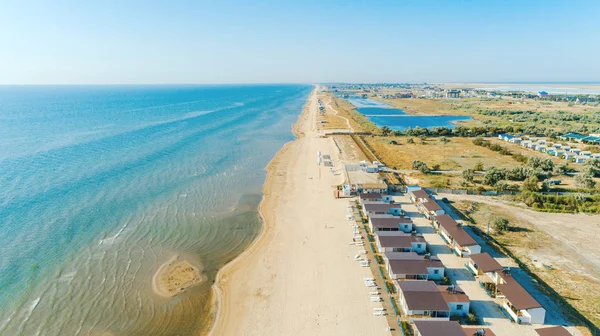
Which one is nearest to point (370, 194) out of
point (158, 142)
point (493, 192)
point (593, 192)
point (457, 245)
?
point (457, 245)

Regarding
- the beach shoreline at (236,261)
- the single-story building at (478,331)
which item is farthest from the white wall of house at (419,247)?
the beach shoreline at (236,261)

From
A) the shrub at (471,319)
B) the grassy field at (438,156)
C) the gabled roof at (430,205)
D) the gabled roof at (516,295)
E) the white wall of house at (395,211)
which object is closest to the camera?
the gabled roof at (516,295)

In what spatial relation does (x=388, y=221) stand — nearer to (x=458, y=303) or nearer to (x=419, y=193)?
(x=419, y=193)

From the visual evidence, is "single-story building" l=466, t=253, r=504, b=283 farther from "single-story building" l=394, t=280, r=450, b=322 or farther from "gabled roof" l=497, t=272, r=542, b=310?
"single-story building" l=394, t=280, r=450, b=322

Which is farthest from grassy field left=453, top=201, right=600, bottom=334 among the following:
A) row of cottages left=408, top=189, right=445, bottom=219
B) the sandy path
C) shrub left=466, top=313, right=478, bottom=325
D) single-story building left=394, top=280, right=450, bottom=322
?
single-story building left=394, top=280, right=450, bottom=322

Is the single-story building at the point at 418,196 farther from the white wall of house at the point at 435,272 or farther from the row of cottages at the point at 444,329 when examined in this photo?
the row of cottages at the point at 444,329
